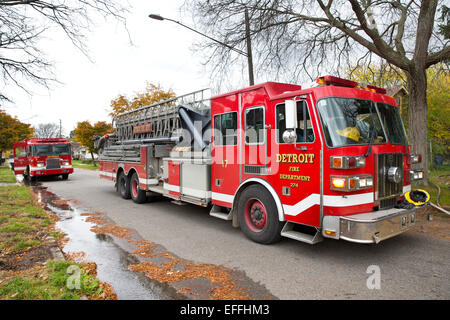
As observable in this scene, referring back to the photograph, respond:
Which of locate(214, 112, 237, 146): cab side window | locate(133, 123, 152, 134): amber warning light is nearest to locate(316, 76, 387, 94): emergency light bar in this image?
locate(214, 112, 237, 146): cab side window

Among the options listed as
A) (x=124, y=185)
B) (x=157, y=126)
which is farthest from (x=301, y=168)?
(x=124, y=185)

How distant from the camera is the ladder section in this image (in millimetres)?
7930

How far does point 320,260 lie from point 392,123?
2.60 metres

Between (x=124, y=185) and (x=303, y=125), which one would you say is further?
(x=124, y=185)

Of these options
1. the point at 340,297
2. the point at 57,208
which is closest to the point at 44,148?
the point at 57,208

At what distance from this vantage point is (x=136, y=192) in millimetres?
9750

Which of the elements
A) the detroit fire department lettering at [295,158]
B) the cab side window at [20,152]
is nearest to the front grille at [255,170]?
the detroit fire department lettering at [295,158]

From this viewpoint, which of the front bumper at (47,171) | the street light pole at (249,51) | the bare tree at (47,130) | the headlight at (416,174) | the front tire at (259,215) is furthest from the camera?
the bare tree at (47,130)

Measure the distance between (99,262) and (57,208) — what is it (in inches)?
215

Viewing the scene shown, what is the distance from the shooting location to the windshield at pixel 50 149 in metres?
16.8

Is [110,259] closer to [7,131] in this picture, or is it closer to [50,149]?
[50,149]

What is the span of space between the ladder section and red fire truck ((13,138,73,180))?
25.3 feet

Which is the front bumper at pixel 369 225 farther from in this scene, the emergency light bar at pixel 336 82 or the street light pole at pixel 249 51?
the street light pole at pixel 249 51

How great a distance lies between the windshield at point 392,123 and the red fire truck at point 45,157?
17495 millimetres
